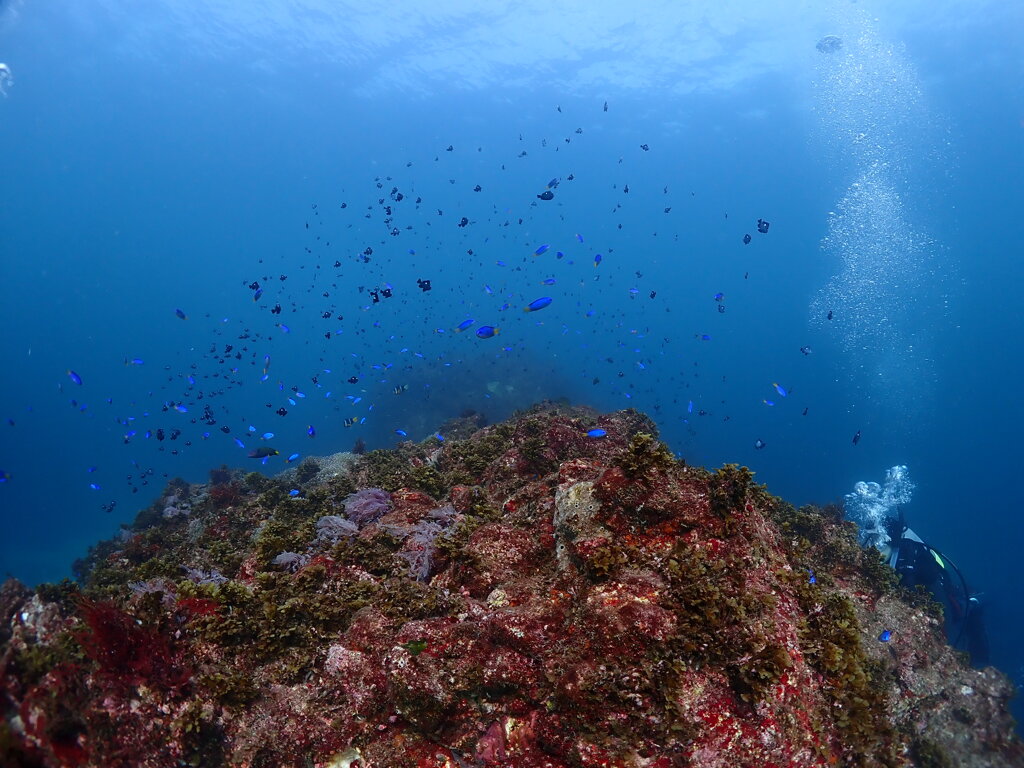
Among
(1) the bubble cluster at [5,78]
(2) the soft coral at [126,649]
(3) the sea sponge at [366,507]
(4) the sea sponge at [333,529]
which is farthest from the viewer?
(1) the bubble cluster at [5,78]

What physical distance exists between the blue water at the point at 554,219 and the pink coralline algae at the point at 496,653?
13.0 meters

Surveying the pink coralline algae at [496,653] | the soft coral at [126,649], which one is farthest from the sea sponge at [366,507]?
the soft coral at [126,649]

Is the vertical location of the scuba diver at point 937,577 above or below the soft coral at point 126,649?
above

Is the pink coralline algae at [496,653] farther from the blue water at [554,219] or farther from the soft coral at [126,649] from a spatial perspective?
the blue water at [554,219]

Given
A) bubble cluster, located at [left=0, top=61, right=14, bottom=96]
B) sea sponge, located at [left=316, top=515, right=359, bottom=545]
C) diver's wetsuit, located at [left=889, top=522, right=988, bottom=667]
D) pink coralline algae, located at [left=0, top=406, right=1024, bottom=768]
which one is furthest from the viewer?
bubble cluster, located at [left=0, top=61, right=14, bottom=96]

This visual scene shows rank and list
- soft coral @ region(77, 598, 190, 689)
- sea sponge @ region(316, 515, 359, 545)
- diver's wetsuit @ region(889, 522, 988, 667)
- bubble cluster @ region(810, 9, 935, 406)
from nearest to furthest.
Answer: soft coral @ region(77, 598, 190, 689) → sea sponge @ region(316, 515, 359, 545) → diver's wetsuit @ region(889, 522, 988, 667) → bubble cluster @ region(810, 9, 935, 406)

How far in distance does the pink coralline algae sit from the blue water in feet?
42.5

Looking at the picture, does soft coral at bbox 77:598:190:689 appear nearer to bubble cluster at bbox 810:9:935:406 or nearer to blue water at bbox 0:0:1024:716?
blue water at bbox 0:0:1024:716

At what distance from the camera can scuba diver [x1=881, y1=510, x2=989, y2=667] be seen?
517 inches

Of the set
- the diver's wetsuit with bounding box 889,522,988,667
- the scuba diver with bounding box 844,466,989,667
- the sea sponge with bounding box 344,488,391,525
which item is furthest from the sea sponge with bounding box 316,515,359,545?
the diver's wetsuit with bounding box 889,522,988,667

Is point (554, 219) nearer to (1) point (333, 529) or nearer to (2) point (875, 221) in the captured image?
(2) point (875, 221)

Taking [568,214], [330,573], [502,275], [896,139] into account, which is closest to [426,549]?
[330,573]

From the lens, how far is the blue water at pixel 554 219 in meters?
44.2

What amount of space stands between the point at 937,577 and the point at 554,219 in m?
144
